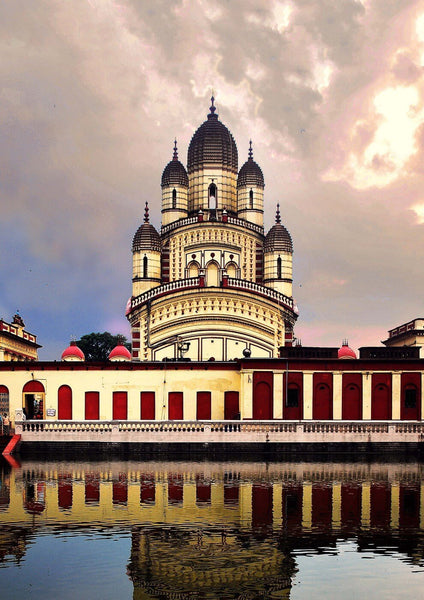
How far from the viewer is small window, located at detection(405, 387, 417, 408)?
5669cm

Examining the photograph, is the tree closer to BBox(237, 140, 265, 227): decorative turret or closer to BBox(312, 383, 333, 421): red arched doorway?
BBox(237, 140, 265, 227): decorative turret

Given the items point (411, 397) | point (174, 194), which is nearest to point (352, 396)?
point (411, 397)

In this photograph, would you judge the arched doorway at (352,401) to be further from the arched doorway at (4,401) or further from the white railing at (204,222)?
the white railing at (204,222)

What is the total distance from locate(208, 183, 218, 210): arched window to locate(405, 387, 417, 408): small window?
3227 cm

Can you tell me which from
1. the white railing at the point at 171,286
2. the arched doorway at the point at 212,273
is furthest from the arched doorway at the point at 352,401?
the arched doorway at the point at 212,273

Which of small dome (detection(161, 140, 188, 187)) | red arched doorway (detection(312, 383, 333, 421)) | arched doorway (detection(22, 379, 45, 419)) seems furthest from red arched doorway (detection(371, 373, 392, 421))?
small dome (detection(161, 140, 188, 187))

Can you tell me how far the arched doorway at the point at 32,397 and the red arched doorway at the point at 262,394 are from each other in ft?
46.9

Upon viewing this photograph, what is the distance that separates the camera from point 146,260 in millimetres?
79250

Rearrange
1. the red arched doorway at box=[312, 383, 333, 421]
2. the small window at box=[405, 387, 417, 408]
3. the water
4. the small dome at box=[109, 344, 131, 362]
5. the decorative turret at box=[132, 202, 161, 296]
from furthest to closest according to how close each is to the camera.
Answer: the decorative turret at box=[132, 202, 161, 296]
the small dome at box=[109, 344, 131, 362]
the small window at box=[405, 387, 417, 408]
the red arched doorway at box=[312, 383, 333, 421]
the water

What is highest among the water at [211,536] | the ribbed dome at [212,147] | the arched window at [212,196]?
the ribbed dome at [212,147]

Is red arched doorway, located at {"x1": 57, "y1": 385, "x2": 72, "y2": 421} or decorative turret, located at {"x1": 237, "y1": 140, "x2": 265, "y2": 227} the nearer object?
red arched doorway, located at {"x1": 57, "y1": 385, "x2": 72, "y2": 421}

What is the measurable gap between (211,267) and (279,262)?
20.7ft

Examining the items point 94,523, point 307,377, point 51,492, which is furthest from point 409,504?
point 307,377

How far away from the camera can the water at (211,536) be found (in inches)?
818
